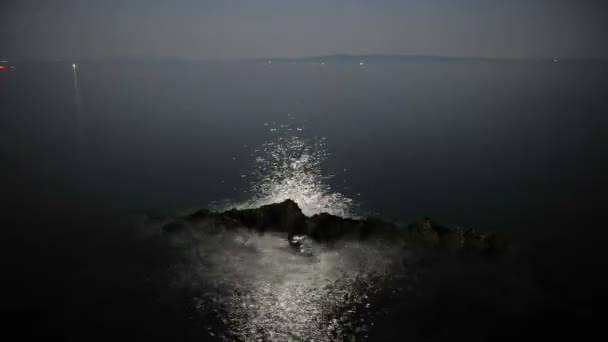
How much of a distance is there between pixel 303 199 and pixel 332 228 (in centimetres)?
1889

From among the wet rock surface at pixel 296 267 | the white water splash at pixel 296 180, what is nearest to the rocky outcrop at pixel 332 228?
the wet rock surface at pixel 296 267

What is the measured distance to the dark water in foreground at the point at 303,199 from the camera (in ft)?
135

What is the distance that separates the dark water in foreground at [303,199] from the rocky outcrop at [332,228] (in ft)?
11.2

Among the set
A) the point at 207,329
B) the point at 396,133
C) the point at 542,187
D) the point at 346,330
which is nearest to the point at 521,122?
Result: the point at 396,133

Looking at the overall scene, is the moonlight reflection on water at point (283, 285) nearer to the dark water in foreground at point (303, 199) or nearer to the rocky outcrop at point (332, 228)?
the dark water in foreground at point (303, 199)

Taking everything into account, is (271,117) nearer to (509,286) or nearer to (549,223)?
(549,223)

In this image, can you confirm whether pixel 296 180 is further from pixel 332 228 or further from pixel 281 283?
pixel 281 283

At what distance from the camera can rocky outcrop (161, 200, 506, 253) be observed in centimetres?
5197

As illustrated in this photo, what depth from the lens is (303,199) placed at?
72312 mm

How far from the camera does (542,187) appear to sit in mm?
78000

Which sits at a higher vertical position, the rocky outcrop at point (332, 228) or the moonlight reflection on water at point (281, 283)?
the rocky outcrop at point (332, 228)

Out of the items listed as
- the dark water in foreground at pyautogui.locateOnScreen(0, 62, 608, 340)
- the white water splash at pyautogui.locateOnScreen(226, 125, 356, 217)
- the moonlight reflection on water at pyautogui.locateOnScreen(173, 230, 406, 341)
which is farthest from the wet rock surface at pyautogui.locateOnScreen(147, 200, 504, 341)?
the white water splash at pyautogui.locateOnScreen(226, 125, 356, 217)

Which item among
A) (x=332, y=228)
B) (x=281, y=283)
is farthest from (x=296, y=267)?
(x=332, y=228)

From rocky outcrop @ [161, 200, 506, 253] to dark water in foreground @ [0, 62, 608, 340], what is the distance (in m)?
3.43
